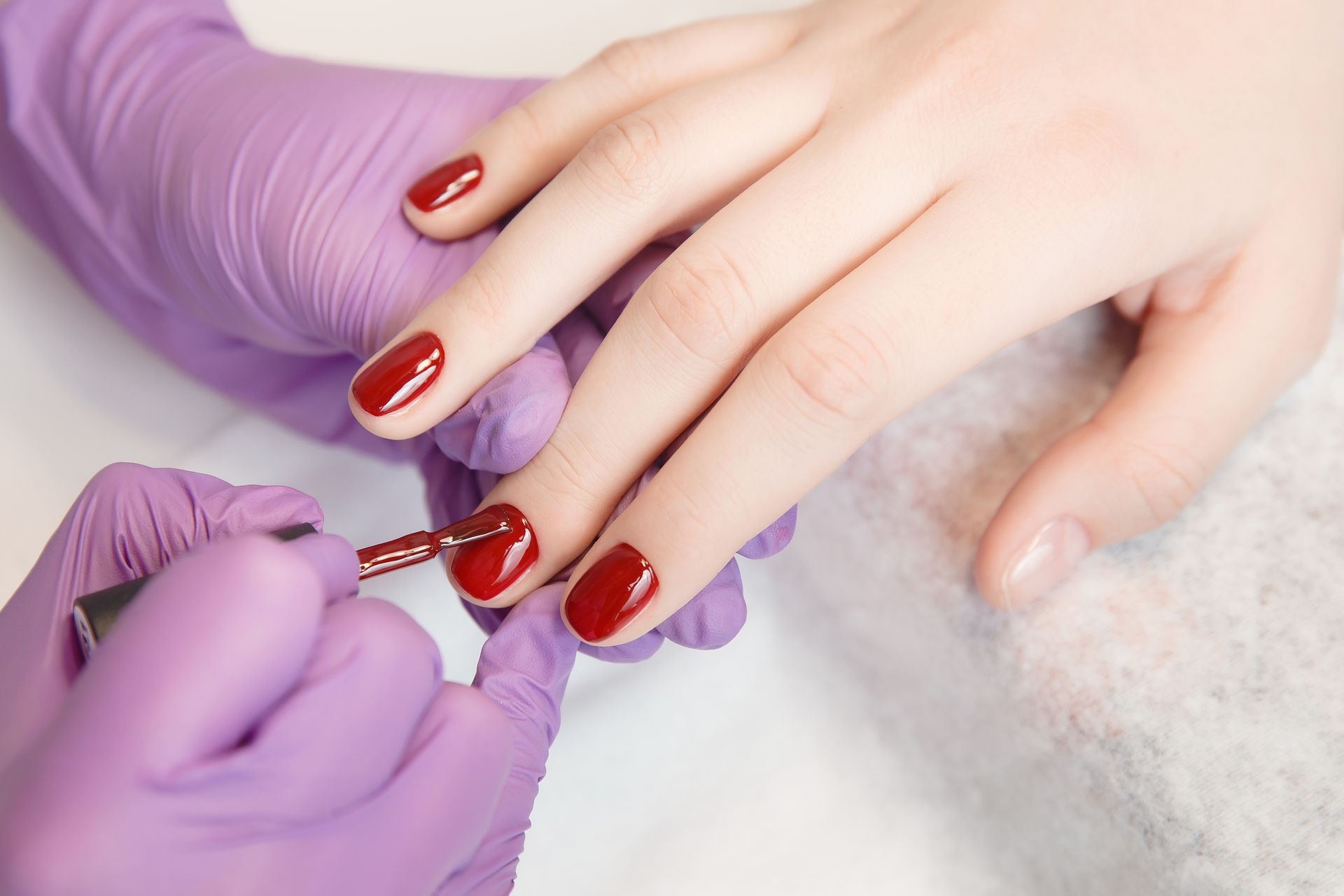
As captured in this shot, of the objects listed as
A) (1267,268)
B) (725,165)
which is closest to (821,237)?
(725,165)

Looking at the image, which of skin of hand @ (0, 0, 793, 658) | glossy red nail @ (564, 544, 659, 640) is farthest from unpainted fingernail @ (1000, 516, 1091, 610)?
glossy red nail @ (564, 544, 659, 640)

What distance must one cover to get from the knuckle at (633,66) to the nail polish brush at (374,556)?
410mm

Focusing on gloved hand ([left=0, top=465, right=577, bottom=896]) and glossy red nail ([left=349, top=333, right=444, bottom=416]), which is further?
glossy red nail ([left=349, top=333, right=444, bottom=416])

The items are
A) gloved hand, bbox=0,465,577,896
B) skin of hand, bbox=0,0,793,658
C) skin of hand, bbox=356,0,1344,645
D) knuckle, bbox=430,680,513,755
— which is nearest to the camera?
gloved hand, bbox=0,465,577,896

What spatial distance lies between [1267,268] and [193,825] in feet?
2.84

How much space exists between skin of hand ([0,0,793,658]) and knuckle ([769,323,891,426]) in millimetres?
112

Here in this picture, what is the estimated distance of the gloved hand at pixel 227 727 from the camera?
37 centimetres

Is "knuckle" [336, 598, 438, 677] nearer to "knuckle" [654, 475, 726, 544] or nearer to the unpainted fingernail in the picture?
"knuckle" [654, 475, 726, 544]

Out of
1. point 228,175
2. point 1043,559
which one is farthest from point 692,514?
point 228,175

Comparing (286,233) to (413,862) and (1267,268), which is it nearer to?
(413,862)

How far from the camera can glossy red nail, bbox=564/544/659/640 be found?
60cm

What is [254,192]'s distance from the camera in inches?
29.3

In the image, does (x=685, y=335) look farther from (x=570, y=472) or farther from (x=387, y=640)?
(x=387, y=640)

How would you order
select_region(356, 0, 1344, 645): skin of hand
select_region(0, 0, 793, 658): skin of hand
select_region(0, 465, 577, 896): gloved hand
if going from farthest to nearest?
select_region(0, 0, 793, 658): skin of hand
select_region(356, 0, 1344, 645): skin of hand
select_region(0, 465, 577, 896): gloved hand
